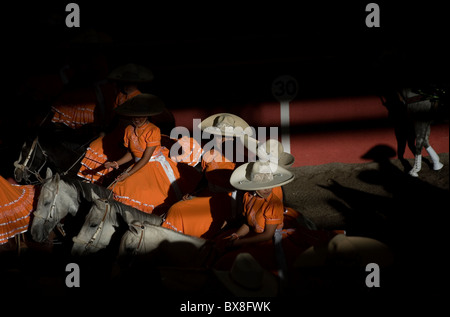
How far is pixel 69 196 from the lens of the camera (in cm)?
436

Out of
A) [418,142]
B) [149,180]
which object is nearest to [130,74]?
[149,180]

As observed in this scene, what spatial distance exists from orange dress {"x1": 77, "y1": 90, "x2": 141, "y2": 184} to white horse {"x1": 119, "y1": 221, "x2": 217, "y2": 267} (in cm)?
195

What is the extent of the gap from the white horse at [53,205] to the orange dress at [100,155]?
3.73ft

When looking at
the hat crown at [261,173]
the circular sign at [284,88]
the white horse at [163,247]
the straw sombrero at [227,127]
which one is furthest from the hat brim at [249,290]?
the circular sign at [284,88]

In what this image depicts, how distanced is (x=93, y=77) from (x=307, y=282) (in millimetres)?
4419

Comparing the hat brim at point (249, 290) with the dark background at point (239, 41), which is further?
the dark background at point (239, 41)

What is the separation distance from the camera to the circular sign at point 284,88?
798 centimetres

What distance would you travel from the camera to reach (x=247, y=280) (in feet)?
11.1

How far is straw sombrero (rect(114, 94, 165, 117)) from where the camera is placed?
521cm

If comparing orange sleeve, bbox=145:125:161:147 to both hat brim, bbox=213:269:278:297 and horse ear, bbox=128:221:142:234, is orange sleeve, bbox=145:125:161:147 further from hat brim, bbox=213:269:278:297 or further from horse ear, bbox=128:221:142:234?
hat brim, bbox=213:269:278:297

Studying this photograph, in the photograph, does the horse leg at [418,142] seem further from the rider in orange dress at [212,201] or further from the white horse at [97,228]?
the white horse at [97,228]

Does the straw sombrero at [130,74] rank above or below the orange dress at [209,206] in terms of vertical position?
above

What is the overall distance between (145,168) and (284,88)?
3.59 metres

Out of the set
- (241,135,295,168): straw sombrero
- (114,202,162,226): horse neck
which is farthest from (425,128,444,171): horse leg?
(114,202,162,226): horse neck
